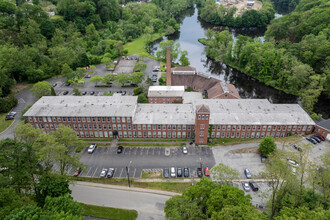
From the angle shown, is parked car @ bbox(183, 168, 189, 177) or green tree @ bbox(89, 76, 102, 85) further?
green tree @ bbox(89, 76, 102, 85)

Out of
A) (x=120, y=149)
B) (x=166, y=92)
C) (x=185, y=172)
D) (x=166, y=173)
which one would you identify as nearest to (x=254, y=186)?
(x=185, y=172)

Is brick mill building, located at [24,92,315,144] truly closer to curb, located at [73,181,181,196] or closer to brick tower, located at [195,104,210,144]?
brick tower, located at [195,104,210,144]

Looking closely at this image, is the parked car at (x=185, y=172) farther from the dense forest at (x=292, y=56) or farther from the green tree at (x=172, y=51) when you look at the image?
the green tree at (x=172, y=51)

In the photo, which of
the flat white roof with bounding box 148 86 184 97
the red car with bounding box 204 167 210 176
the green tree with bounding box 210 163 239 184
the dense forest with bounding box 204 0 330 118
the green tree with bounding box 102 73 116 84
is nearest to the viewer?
the green tree with bounding box 210 163 239 184

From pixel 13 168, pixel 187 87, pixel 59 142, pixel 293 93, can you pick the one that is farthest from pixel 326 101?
pixel 13 168

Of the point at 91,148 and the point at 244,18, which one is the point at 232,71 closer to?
the point at 91,148

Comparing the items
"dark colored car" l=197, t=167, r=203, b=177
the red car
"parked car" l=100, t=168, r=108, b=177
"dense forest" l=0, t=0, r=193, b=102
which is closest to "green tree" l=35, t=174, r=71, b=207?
"parked car" l=100, t=168, r=108, b=177

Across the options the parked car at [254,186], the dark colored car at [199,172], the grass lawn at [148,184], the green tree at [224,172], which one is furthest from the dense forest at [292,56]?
the grass lawn at [148,184]

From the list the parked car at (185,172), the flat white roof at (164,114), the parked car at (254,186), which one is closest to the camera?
the parked car at (254,186)
